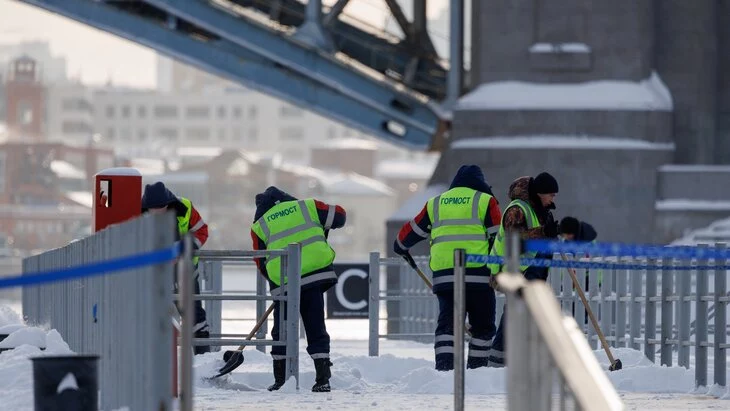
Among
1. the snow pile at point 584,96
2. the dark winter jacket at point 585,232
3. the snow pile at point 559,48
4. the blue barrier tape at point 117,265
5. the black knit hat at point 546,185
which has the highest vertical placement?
the snow pile at point 559,48

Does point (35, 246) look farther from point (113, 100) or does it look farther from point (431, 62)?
point (431, 62)

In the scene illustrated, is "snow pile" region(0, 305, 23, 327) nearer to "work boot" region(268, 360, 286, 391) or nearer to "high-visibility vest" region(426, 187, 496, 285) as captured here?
"work boot" region(268, 360, 286, 391)

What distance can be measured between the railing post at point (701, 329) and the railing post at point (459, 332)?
169 inches

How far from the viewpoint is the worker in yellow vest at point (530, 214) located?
41.3ft

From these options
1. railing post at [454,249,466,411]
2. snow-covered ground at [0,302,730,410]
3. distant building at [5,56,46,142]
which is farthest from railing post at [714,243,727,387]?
distant building at [5,56,46,142]

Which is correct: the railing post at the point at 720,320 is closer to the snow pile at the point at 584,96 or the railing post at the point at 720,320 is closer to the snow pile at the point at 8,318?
the snow pile at the point at 8,318

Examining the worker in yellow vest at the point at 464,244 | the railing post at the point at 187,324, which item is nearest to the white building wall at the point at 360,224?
the worker in yellow vest at the point at 464,244

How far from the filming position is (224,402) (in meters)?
11.1

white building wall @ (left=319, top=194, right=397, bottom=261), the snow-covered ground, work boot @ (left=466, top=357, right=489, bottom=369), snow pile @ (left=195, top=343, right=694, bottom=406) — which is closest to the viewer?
Result: the snow-covered ground

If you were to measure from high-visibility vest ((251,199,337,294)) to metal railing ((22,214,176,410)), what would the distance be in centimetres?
138

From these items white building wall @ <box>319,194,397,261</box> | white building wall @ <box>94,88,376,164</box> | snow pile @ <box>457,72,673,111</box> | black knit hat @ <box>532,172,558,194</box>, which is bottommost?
white building wall @ <box>319,194,397,261</box>

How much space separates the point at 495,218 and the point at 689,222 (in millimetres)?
15357

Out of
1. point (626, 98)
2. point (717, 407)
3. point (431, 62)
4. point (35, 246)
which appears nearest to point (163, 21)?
point (431, 62)

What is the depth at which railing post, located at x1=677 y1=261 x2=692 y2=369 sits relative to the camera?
45.4ft
